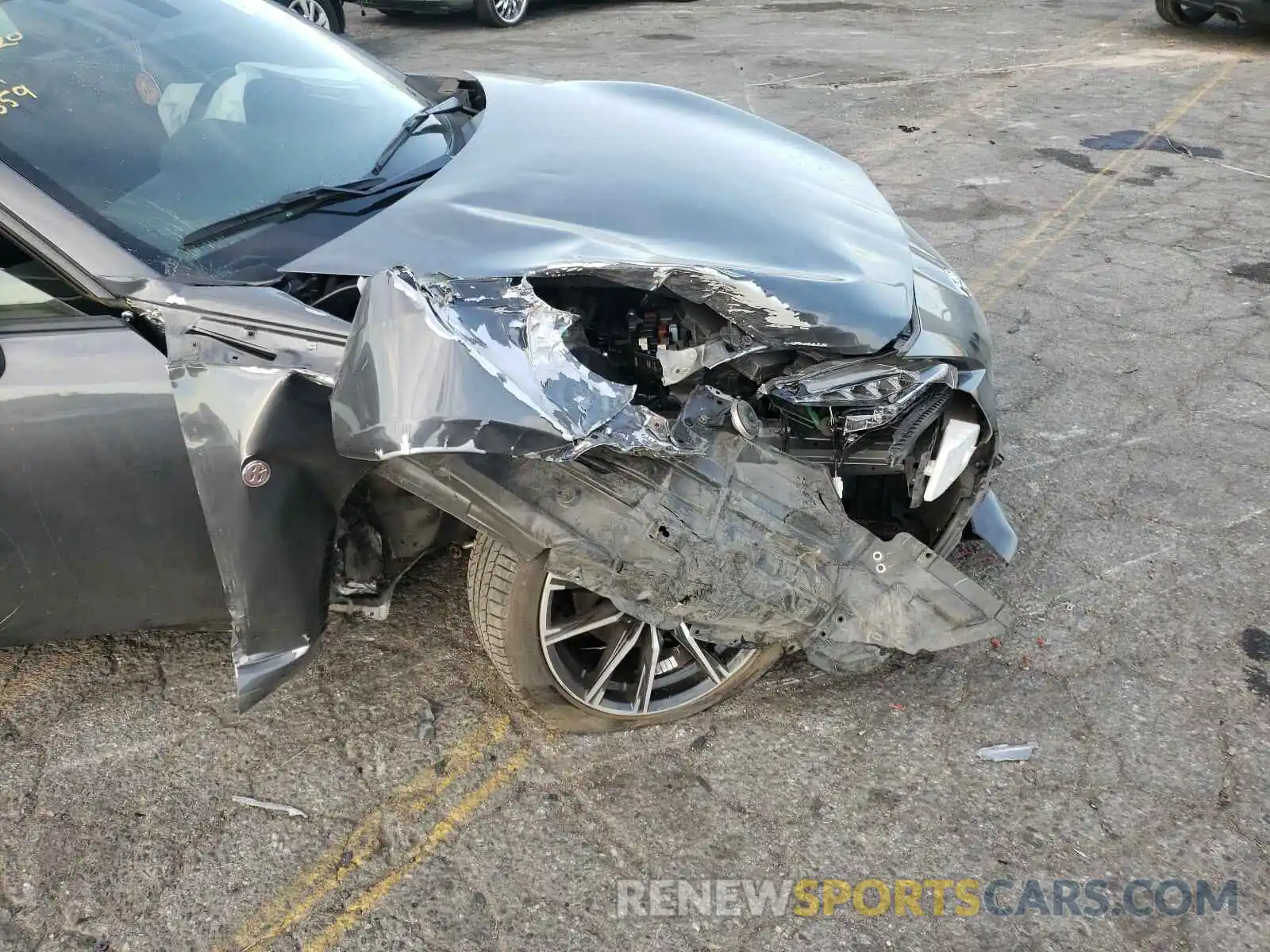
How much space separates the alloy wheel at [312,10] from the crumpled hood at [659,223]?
722 centimetres

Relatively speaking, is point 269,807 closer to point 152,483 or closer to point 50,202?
point 152,483

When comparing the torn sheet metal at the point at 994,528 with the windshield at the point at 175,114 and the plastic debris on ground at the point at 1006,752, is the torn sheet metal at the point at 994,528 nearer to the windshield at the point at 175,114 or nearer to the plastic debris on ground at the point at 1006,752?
the plastic debris on ground at the point at 1006,752

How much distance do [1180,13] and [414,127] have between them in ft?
33.6

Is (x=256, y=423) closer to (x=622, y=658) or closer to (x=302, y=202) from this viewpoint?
(x=302, y=202)

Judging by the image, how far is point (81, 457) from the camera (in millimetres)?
2039

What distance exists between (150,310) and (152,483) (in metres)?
0.38

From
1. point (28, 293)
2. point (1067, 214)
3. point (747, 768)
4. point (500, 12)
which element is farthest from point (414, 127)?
point (500, 12)

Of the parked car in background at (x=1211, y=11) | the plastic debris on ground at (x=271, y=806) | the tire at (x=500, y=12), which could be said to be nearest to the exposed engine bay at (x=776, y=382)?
the plastic debris on ground at (x=271, y=806)

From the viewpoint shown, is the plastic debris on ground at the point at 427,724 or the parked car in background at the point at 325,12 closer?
the plastic debris on ground at the point at 427,724

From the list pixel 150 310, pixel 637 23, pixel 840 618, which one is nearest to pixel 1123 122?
pixel 637 23

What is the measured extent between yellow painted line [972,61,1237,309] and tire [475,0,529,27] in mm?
7019

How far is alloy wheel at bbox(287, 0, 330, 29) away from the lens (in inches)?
351

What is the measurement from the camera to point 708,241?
7.53 ft

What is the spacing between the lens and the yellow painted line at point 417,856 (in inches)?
79.6
